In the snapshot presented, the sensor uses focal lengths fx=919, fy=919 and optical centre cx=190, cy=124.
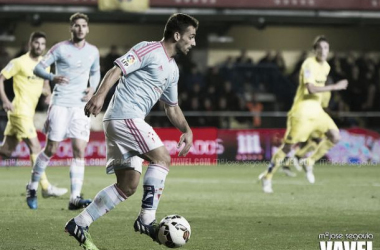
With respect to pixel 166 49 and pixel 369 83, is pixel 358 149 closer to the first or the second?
pixel 369 83

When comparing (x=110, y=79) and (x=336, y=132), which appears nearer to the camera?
(x=110, y=79)

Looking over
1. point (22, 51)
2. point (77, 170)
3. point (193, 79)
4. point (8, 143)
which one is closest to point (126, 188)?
point (77, 170)

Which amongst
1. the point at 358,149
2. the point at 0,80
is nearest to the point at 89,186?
the point at 0,80

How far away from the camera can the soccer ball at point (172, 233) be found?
7500 millimetres

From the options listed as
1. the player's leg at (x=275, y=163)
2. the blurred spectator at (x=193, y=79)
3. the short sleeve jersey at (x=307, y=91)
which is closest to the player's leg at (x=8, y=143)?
the player's leg at (x=275, y=163)

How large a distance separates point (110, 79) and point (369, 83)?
63.9ft

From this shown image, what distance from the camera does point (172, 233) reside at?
7.49m

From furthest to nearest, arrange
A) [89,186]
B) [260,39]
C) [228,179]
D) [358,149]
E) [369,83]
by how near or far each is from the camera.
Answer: [260,39] < [369,83] < [358,149] < [228,179] < [89,186]

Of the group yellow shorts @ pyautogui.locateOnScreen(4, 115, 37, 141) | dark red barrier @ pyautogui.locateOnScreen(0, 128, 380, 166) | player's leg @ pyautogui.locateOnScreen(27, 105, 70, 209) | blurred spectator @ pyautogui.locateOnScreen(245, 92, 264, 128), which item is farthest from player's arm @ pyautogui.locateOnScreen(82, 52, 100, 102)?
blurred spectator @ pyautogui.locateOnScreen(245, 92, 264, 128)

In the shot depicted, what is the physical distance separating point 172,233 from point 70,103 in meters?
4.35

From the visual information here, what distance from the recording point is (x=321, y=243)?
8156 mm

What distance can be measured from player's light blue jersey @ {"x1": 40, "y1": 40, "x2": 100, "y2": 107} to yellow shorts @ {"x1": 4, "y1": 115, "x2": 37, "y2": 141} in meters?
1.80

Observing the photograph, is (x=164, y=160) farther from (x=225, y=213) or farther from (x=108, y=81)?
(x=225, y=213)

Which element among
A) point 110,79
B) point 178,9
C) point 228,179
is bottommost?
point 228,179
